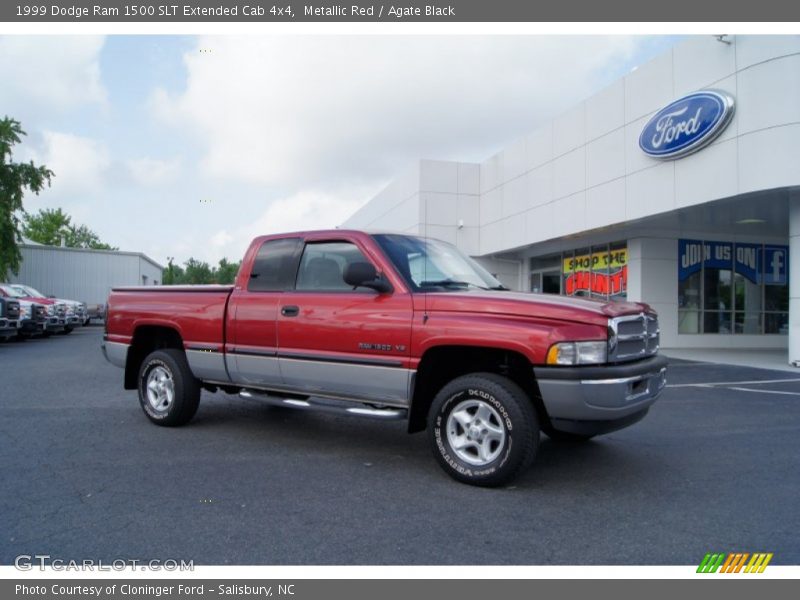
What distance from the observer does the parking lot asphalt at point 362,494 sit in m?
3.29

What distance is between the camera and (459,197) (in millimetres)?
23375

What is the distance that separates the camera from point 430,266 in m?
5.11

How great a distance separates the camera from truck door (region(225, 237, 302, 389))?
5.41m

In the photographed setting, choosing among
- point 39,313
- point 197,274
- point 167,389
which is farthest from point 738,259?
point 197,274

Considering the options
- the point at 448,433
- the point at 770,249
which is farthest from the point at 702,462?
the point at 770,249

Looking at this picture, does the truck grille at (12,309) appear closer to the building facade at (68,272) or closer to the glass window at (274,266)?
the glass window at (274,266)

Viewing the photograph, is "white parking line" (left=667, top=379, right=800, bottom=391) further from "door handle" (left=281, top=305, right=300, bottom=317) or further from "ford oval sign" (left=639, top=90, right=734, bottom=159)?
"door handle" (left=281, top=305, right=300, bottom=317)

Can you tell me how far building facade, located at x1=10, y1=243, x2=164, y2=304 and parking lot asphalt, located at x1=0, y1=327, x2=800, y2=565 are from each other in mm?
30079

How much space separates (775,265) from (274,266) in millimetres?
19040

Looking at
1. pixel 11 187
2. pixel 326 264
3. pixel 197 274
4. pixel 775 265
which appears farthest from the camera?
pixel 197 274

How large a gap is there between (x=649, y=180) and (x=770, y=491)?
1160 centimetres

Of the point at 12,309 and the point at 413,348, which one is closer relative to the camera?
the point at 413,348

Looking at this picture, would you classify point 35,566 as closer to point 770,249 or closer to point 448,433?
point 448,433

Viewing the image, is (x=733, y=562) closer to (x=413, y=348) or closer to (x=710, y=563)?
(x=710, y=563)
